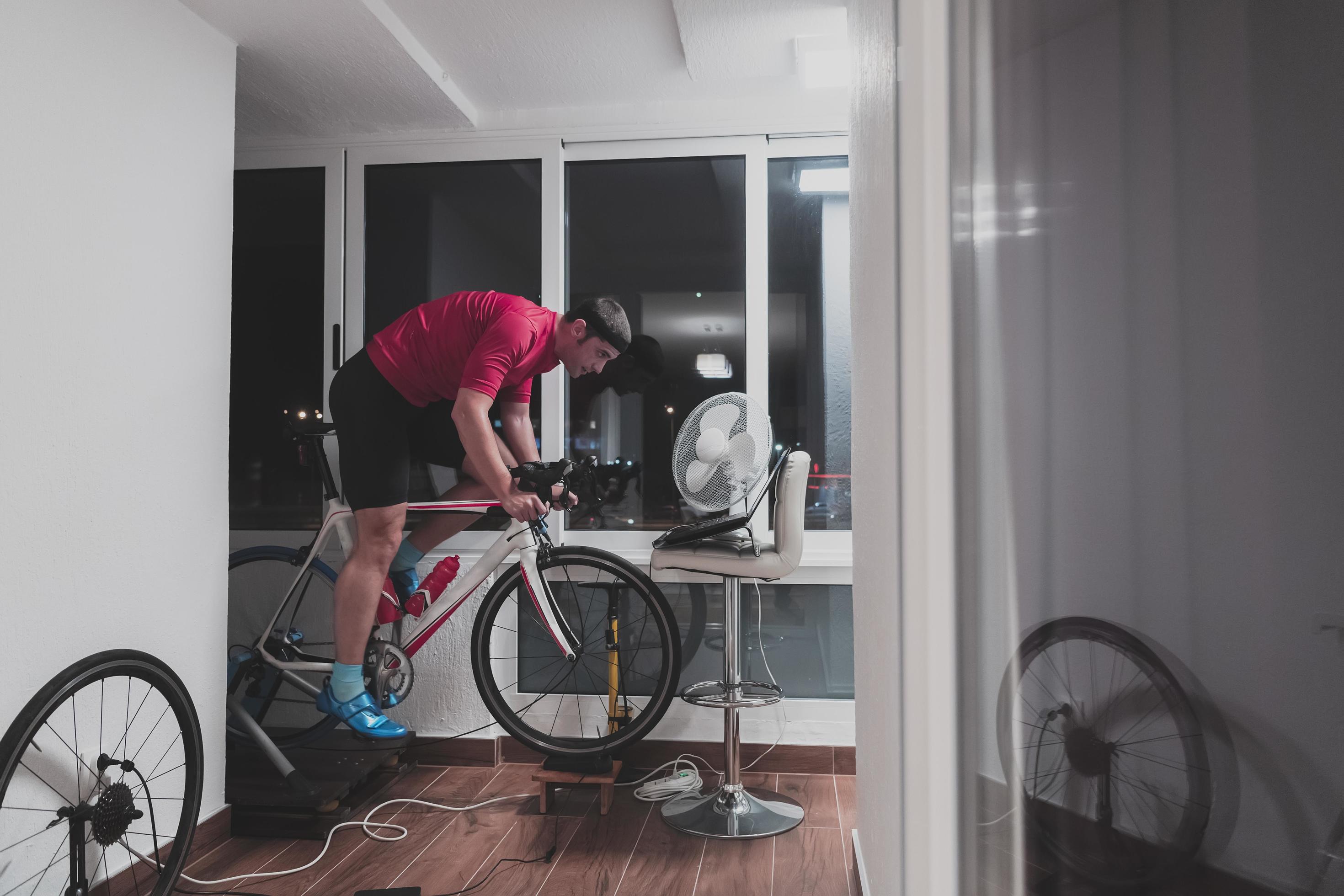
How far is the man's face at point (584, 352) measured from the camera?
2344mm

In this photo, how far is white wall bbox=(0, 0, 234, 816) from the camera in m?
1.58

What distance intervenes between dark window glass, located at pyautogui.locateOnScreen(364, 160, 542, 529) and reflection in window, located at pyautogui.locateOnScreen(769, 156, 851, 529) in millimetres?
946

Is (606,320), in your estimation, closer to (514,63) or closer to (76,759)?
(514,63)

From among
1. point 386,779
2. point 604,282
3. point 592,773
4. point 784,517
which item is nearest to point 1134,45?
point 784,517

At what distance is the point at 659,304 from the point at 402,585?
1.37m

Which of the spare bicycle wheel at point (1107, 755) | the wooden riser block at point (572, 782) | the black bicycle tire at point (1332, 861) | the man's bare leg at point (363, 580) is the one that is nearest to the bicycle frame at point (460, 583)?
the man's bare leg at point (363, 580)

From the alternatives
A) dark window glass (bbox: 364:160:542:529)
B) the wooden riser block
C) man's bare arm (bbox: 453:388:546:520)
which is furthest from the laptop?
dark window glass (bbox: 364:160:542:529)

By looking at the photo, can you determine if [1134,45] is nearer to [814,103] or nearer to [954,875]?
[954,875]

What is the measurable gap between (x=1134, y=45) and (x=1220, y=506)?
0.26m

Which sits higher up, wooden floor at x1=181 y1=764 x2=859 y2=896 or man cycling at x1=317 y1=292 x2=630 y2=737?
man cycling at x1=317 y1=292 x2=630 y2=737

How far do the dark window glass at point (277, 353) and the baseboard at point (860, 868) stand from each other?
2219 millimetres

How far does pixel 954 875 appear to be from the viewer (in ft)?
2.88

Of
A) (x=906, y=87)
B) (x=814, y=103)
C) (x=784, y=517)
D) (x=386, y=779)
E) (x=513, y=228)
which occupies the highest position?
(x=814, y=103)

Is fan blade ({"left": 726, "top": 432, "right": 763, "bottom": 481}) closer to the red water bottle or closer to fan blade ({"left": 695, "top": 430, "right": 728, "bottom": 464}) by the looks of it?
fan blade ({"left": 695, "top": 430, "right": 728, "bottom": 464})
